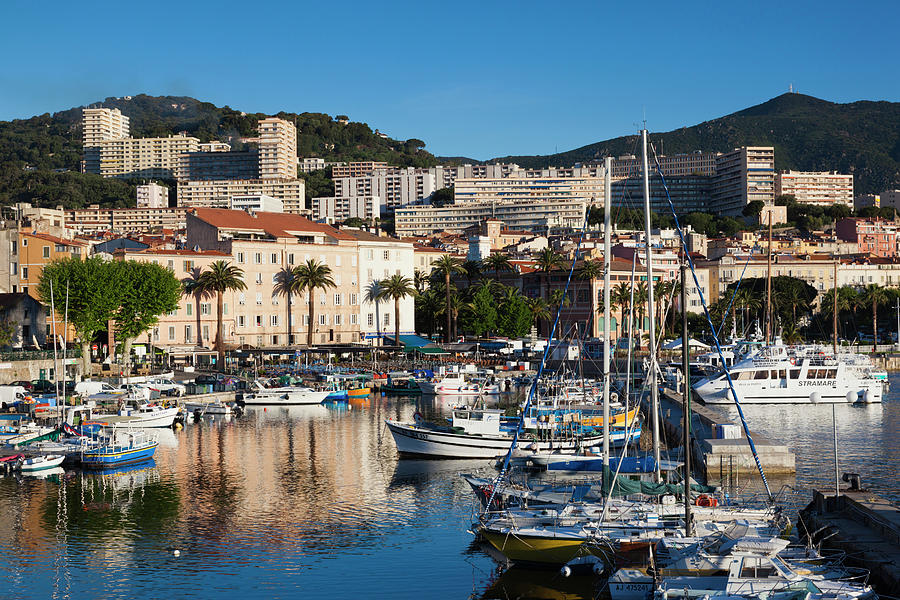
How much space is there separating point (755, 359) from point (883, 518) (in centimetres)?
4781

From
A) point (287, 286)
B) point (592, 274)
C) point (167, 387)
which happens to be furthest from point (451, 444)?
point (592, 274)

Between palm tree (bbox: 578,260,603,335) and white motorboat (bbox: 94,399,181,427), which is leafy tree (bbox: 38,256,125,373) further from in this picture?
palm tree (bbox: 578,260,603,335)

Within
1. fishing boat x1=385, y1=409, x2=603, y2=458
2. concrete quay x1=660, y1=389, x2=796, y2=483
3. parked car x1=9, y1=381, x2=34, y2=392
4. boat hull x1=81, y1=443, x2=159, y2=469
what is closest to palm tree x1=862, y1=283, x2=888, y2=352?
concrete quay x1=660, y1=389, x2=796, y2=483

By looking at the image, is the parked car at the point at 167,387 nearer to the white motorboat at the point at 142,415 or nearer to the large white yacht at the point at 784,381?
the white motorboat at the point at 142,415

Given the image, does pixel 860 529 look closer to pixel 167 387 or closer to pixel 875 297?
pixel 167 387

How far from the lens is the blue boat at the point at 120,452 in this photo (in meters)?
44.4

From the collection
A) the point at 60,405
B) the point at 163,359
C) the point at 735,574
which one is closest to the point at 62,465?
the point at 60,405

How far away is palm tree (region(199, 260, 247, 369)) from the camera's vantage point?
85688mm

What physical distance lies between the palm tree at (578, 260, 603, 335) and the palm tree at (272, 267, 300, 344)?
32.6 m

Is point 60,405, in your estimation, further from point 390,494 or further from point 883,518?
point 883,518

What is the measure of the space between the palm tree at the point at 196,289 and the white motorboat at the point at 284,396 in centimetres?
1718

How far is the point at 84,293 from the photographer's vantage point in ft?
238

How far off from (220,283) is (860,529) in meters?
66.1

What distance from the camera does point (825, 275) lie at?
144 metres
